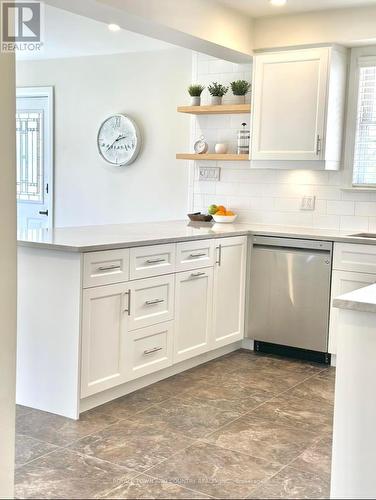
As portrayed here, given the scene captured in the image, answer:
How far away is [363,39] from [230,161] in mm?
1445

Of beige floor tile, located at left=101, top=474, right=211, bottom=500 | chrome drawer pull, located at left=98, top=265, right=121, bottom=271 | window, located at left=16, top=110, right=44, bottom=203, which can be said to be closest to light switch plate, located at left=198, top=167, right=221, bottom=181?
window, located at left=16, top=110, right=44, bottom=203

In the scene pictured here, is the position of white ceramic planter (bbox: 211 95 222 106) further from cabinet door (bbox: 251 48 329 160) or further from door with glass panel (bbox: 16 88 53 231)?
door with glass panel (bbox: 16 88 53 231)

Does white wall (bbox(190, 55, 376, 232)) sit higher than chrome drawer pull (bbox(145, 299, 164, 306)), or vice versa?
white wall (bbox(190, 55, 376, 232))

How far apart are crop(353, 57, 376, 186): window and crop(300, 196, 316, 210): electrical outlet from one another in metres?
0.35

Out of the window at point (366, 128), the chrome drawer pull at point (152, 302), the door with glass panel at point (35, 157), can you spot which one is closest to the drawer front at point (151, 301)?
the chrome drawer pull at point (152, 302)


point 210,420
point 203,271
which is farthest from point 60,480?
point 203,271

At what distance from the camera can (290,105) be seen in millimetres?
4805

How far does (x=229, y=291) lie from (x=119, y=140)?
2.21 meters

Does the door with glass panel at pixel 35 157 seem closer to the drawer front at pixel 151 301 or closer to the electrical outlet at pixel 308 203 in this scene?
the electrical outlet at pixel 308 203

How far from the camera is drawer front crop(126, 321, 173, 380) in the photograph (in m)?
3.77

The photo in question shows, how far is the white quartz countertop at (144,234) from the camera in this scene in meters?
3.46

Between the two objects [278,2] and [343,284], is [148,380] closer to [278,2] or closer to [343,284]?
[343,284]

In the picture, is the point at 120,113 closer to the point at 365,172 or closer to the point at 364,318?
the point at 365,172

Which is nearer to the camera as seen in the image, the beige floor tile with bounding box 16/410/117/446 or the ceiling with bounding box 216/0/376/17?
the beige floor tile with bounding box 16/410/117/446
